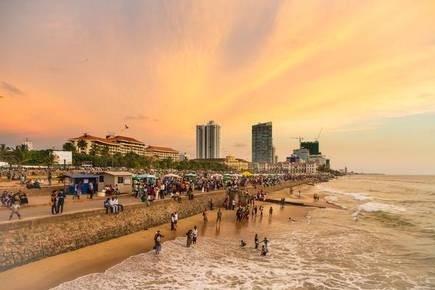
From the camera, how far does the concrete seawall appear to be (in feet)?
49.6

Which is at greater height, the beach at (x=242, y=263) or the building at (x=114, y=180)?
the building at (x=114, y=180)

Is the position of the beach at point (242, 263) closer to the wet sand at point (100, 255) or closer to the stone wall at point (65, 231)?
the wet sand at point (100, 255)

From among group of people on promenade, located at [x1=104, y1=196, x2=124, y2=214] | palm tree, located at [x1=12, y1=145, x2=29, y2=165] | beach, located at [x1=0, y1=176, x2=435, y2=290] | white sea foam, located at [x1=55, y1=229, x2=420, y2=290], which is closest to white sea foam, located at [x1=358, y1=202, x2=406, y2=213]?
beach, located at [x1=0, y1=176, x2=435, y2=290]

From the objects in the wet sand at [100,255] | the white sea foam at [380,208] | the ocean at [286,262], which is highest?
the wet sand at [100,255]

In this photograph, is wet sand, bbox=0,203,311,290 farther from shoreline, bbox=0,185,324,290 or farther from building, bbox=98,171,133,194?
building, bbox=98,171,133,194

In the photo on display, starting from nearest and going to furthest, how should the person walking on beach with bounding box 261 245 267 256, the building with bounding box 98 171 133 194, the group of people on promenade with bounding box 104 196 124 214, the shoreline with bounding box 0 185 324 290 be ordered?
1. the shoreline with bounding box 0 185 324 290
2. the person walking on beach with bounding box 261 245 267 256
3. the group of people on promenade with bounding box 104 196 124 214
4. the building with bounding box 98 171 133 194

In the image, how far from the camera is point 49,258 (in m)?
16.5

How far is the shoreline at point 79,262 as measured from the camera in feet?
44.8

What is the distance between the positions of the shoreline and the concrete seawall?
0.36 meters

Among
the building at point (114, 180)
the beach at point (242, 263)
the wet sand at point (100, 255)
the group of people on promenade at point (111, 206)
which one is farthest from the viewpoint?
the building at point (114, 180)

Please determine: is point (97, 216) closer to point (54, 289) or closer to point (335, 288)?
point (54, 289)

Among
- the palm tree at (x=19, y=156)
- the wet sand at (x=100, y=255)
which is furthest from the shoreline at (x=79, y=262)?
the palm tree at (x=19, y=156)

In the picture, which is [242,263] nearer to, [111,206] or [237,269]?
[237,269]

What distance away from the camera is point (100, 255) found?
58.8 ft
